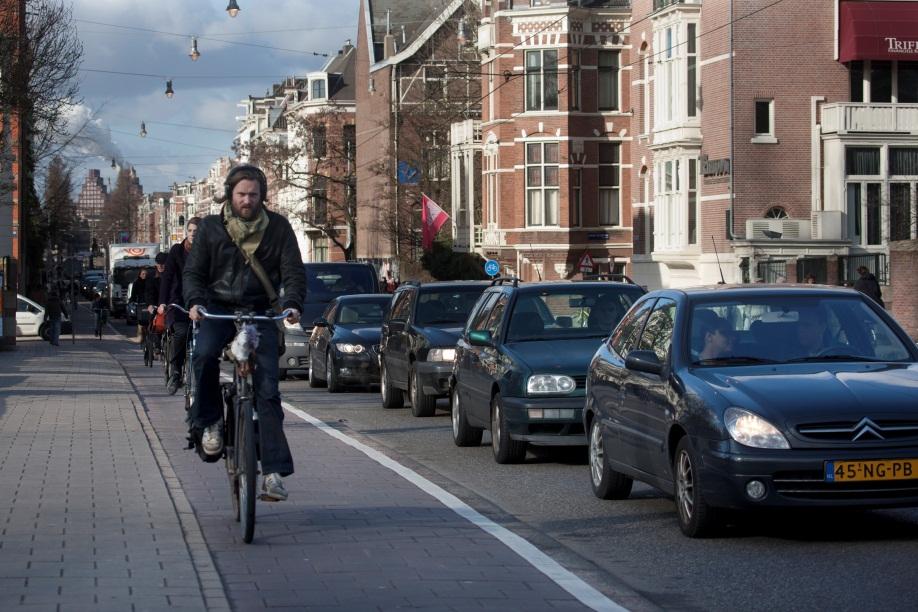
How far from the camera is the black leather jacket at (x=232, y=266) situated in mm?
8594

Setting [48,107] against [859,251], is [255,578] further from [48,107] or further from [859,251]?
[859,251]

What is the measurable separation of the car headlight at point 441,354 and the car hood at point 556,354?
15.4ft

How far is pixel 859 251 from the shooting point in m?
44.2

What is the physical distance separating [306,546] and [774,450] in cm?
256

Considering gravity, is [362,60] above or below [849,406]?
above

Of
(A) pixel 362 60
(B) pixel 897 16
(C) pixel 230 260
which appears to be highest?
(A) pixel 362 60

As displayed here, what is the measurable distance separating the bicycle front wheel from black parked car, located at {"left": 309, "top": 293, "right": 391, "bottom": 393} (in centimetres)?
1460

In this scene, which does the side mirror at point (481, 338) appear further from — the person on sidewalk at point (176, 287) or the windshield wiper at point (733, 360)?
the windshield wiper at point (733, 360)

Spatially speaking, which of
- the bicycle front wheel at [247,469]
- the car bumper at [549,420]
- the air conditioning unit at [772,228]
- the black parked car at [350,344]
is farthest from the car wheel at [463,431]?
the air conditioning unit at [772,228]

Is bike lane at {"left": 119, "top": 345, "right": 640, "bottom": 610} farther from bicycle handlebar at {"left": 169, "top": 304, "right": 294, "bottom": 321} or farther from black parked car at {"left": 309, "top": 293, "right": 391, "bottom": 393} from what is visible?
black parked car at {"left": 309, "top": 293, "right": 391, "bottom": 393}

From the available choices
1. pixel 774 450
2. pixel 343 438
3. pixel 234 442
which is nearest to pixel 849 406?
pixel 774 450

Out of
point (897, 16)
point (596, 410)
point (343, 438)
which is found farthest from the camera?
point (897, 16)

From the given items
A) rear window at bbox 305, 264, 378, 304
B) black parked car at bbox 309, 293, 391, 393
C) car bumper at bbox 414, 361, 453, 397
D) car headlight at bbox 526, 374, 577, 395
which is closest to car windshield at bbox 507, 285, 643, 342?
car headlight at bbox 526, 374, 577, 395

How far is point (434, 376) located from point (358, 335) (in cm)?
563
